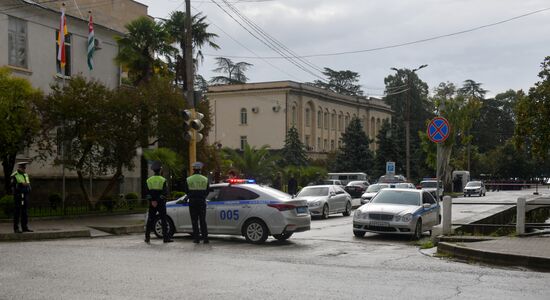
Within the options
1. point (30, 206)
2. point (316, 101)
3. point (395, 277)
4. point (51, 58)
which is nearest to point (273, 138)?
point (316, 101)

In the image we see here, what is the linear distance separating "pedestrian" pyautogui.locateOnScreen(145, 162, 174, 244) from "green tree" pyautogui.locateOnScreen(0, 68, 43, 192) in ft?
30.2

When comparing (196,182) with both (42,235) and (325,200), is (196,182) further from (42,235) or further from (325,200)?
Answer: (325,200)

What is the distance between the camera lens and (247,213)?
53.8ft

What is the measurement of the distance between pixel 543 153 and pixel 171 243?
20.2 meters

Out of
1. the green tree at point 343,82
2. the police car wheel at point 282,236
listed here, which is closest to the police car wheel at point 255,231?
the police car wheel at point 282,236

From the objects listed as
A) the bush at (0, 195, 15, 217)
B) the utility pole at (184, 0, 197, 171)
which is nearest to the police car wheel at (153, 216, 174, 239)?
the utility pole at (184, 0, 197, 171)

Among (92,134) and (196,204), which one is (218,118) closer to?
(92,134)

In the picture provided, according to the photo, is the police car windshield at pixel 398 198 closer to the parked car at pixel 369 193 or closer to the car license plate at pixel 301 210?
the car license plate at pixel 301 210

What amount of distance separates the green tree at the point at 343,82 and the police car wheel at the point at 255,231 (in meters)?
79.3

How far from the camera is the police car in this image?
1614cm

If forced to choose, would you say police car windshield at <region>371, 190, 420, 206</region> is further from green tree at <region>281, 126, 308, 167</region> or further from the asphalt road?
green tree at <region>281, 126, 308, 167</region>

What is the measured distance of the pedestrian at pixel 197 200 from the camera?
15859 millimetres

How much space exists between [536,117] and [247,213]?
1808 centimetres

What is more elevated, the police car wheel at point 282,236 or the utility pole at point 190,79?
the utility pole at point 190,79
